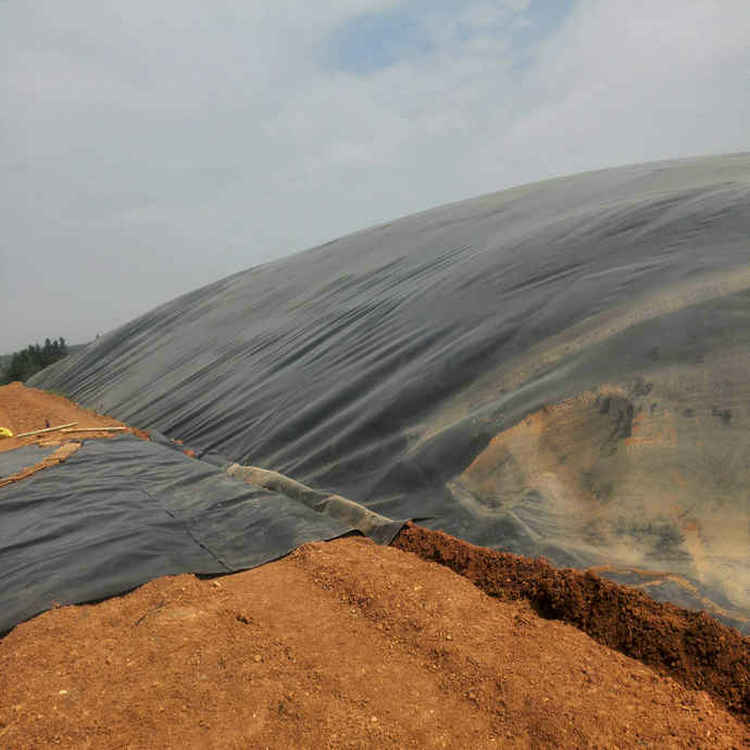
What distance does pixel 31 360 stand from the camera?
25.3m

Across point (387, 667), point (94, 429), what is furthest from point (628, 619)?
point (94, 429)

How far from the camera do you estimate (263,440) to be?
14.7 ft

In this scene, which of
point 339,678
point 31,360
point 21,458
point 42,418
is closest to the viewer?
point 339,678

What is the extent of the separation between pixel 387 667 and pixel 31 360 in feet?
94.1

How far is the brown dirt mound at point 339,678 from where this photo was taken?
4.65 ft

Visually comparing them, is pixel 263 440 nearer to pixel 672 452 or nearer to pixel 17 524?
pixel 17 524

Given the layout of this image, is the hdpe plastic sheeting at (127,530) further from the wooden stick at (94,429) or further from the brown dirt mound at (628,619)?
the wooden stick at (94,429)

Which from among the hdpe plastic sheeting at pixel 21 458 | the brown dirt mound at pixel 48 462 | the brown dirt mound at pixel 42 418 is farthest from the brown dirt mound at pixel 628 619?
the brown dirt mound at pixel 42 418

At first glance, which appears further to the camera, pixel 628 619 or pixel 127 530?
pixel 127 530

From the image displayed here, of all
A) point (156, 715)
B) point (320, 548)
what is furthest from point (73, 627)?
point (320, 548)

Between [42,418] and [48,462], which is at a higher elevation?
[42,418]

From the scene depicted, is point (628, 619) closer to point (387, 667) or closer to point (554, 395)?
point (387, 667)

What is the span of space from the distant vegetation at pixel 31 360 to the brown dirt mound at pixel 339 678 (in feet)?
82.8

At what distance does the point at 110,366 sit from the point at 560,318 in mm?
11042
